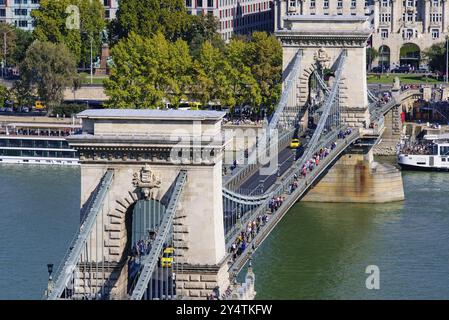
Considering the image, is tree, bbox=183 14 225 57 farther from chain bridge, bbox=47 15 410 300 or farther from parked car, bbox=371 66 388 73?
chain bridge, bbox=47 15 410 300

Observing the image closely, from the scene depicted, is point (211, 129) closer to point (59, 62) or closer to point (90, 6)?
point (59, 62)

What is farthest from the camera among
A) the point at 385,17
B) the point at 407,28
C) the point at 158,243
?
the point at 385,17

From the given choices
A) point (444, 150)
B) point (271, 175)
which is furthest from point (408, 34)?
point (271, 175)

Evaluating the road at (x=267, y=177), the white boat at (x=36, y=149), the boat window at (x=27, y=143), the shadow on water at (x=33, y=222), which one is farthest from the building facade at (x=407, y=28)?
the road at (x=267, y=177)

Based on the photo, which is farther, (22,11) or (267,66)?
(22,11)

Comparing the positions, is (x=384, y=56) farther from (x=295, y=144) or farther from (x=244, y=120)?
(x=295, y=144)

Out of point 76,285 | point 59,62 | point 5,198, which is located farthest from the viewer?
point 59,62
